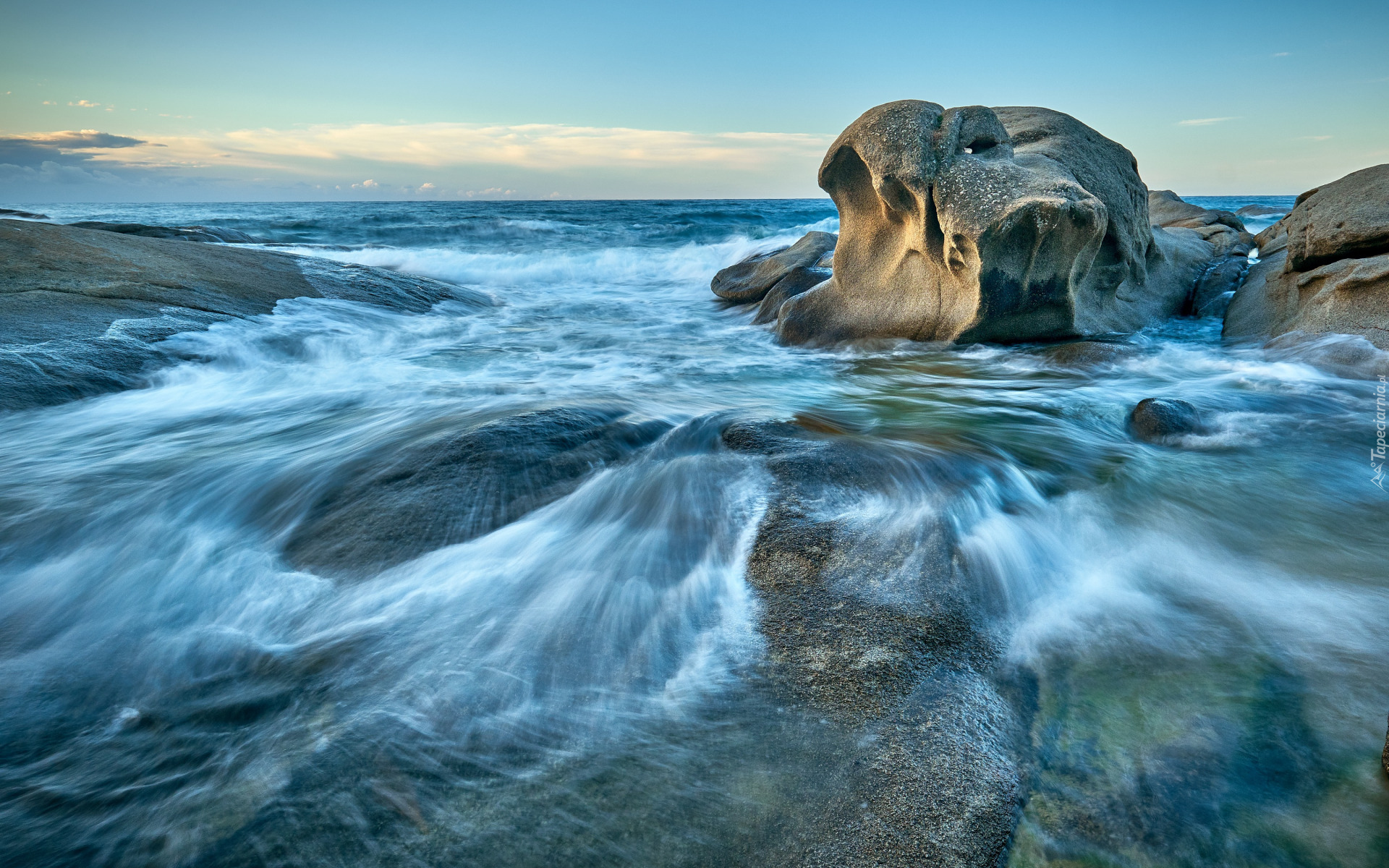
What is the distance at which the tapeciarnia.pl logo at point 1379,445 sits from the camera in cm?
401

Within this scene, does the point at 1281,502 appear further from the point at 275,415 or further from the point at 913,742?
the point at 275,415

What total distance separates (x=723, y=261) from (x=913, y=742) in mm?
16708

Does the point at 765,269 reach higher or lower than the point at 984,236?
lower

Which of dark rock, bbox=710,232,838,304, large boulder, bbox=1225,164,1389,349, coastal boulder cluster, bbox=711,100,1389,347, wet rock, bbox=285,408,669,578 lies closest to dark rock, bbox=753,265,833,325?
dark rock, bbox=710,232,838,304

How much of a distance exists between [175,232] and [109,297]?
7.03 m

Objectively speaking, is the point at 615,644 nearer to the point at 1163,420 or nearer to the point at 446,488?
the point at 446,488

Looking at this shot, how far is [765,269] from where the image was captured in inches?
467

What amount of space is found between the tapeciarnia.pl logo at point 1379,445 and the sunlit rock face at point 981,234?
96.6 inches

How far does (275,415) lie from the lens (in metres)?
5.37

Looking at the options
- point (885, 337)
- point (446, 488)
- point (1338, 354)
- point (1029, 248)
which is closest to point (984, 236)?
point (1029, 248)

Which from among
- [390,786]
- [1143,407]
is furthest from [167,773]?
[1143,407]

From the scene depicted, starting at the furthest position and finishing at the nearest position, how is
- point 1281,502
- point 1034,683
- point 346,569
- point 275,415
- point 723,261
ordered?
point 723,261
point 275,415
point 1281,502
point 346,569
point 1034,683

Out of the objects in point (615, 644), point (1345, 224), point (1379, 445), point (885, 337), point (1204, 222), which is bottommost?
point (615, 644)

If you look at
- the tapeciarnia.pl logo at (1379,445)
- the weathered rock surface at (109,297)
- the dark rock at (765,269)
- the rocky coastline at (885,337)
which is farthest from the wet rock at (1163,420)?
the weathered rock surface at (109,297)
